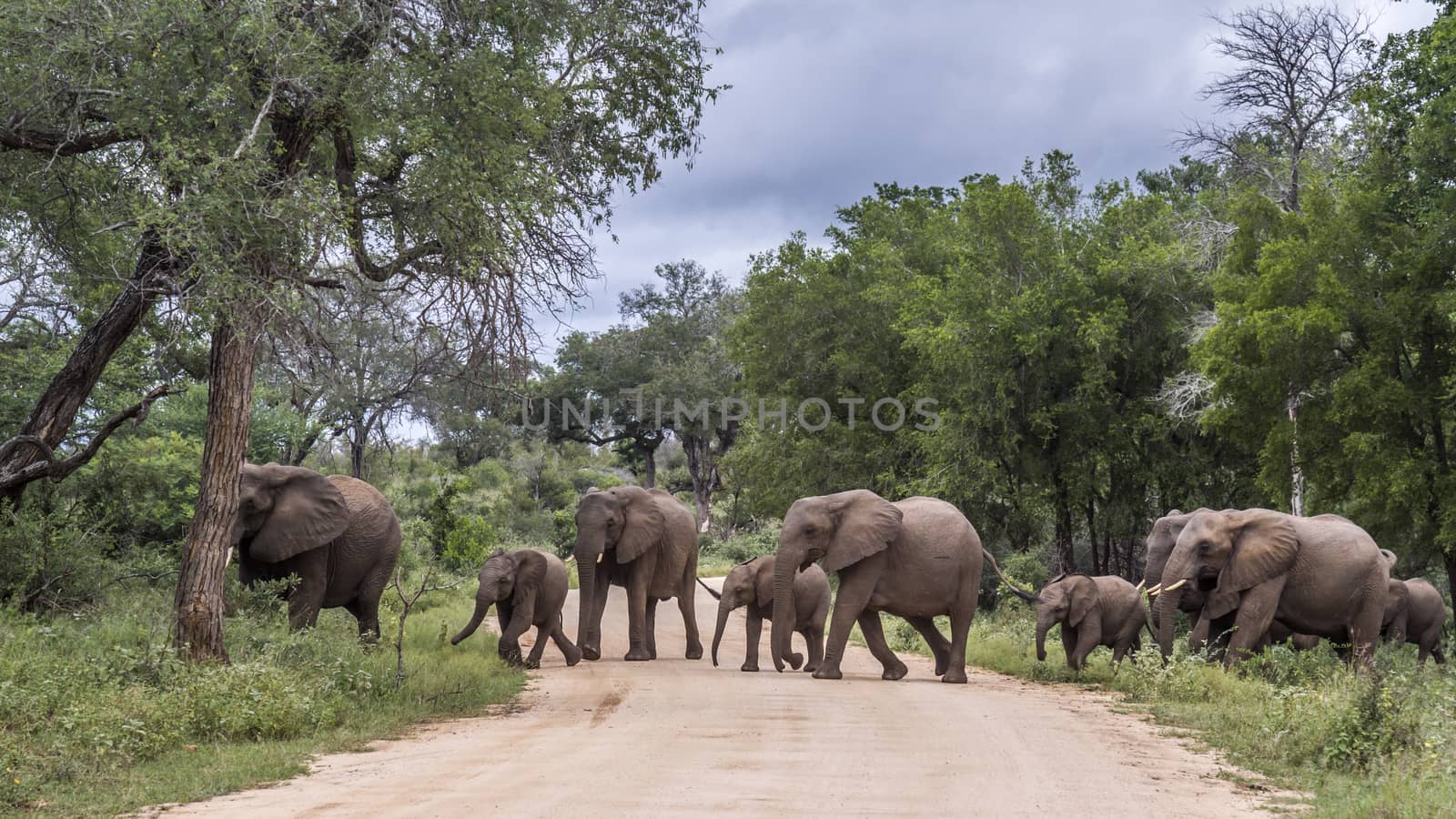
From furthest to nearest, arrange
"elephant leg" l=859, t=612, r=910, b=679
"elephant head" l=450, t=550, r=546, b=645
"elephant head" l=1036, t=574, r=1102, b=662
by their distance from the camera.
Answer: "elephant head" l=450, t=550, r=546, b=645 < "elephant head" l=1036, t=574, r=1102, b=662 < "elephant leg" l=859, t=612, r=910, b=679

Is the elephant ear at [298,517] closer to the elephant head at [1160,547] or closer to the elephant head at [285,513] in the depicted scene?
the elephant head at [285,513]

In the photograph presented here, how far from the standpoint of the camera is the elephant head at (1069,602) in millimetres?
18328

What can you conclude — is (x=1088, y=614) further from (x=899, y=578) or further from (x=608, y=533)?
(x=608, y=533)

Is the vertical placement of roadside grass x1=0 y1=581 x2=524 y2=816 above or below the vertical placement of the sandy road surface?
above

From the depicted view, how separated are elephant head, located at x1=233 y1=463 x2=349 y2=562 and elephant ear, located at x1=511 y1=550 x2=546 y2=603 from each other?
9.55 feet

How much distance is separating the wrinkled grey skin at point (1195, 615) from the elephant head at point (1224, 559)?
0.59ft

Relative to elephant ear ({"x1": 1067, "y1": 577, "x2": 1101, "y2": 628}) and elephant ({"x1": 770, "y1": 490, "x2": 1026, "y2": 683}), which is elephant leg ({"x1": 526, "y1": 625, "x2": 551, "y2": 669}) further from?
elephant ear ({"x1": 1067, "y1": 577, "x2": 1101, "y2": 628})

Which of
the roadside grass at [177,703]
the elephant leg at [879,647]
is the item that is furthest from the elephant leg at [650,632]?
the roadside grass at [177,703]

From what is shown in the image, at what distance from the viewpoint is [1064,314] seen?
31.9 m

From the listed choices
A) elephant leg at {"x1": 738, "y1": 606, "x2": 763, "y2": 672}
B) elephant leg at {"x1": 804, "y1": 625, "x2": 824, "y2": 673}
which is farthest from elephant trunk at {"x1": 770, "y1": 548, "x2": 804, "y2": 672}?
elephant leg at {"x1": 804, "y1": 625, "x2": 824, "y2": 673}

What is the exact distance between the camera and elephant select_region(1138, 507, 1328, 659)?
18859 mm

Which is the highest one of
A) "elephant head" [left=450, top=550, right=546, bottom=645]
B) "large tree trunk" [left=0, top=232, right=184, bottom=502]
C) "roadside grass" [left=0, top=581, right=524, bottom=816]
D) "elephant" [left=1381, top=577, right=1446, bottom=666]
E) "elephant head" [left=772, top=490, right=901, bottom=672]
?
"large tree trunk" [left=0, top=232, right=184, bottom=502]

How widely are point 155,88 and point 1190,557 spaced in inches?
561

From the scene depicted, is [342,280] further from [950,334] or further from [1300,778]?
[950,334]
